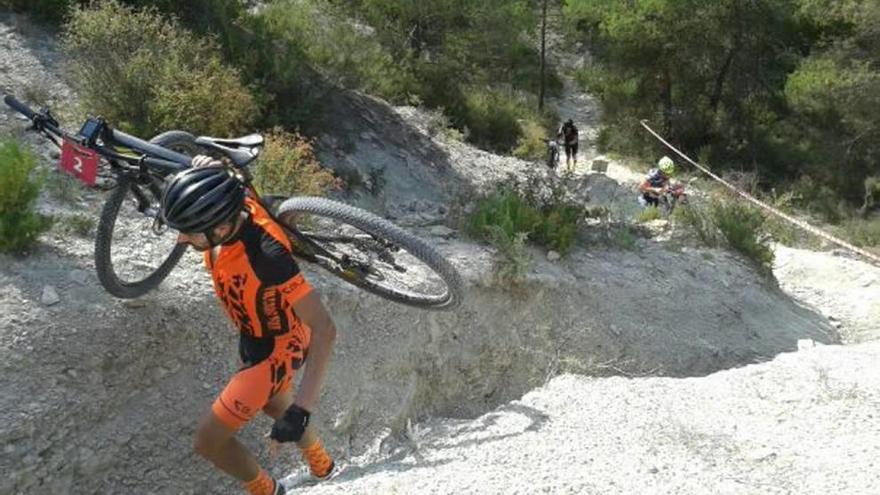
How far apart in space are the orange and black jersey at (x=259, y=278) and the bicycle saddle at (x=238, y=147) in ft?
3.03

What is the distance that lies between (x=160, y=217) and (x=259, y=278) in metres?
1.00

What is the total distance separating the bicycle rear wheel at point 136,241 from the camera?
5.05 meters

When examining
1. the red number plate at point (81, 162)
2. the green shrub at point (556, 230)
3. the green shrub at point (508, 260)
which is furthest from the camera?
the green shrub at point (556, 230)

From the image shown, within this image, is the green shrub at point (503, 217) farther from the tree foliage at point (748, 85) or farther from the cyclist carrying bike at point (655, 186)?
the tree foliage at point (748, 85)

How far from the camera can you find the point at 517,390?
7.12m

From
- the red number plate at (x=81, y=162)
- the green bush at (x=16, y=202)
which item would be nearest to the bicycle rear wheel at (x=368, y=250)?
the red number plate at (x=81, y=162)

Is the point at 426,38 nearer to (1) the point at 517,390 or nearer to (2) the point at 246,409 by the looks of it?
(1) the point at 517,390

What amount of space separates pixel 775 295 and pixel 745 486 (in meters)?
6.72

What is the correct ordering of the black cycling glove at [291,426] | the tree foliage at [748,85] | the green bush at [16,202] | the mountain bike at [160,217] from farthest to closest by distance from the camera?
1. the tree foliage at [748,85]
2. the green bush at [16,202]
3. the mountain bike at [160,217]
4. the black cycling glove at [291,426]

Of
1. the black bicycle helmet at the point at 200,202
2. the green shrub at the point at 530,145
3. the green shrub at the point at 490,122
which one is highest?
the black bicycle helmet at the point at 200,202

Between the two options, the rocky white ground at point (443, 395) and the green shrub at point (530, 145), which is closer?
the rocky white ground at point (443, 395)

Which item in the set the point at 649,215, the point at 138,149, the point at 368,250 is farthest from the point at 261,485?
the point at 649,215

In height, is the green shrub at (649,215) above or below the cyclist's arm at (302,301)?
below

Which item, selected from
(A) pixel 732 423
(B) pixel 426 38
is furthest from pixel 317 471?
(B) pixel 426 38
